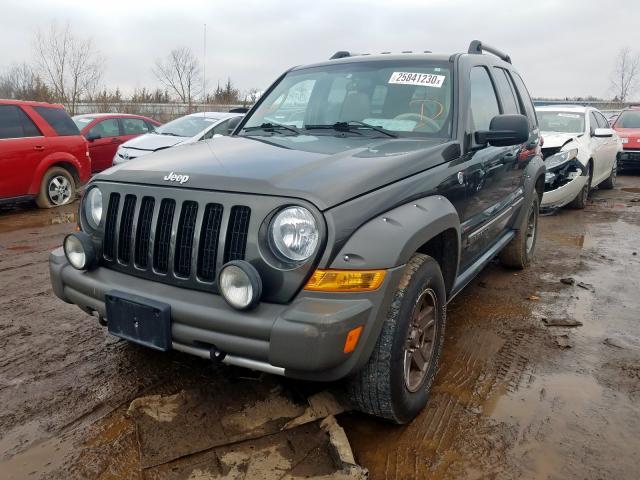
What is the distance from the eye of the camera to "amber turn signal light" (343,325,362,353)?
207cm

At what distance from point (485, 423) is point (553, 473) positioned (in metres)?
0.42

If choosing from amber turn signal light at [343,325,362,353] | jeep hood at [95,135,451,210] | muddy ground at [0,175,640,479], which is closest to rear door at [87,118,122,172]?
muddy ground at [0,175,640,479]

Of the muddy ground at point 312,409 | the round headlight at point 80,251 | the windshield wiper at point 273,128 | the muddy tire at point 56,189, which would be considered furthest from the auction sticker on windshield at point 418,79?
the muddy tire at point 56,189

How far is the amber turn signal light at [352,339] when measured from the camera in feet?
6.78

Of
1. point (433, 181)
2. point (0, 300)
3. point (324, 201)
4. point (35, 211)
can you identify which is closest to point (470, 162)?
point (433, 181)

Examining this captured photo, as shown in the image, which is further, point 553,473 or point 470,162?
point 470,162

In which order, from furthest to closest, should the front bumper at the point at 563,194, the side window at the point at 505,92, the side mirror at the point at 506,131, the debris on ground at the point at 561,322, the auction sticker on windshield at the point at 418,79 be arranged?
1. the front bumper at the point at 563,194
2. the side window at the point at 505,92
3. the debris on ground at the point at 561,322
4. the auction sticker on windshield at the point at 418,79
5. the side mirror at the point at 506,131

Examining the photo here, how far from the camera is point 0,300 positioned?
14.0ft

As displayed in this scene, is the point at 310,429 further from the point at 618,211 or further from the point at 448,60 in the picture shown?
the point at 618,211

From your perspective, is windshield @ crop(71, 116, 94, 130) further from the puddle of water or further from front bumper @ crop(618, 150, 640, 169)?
front bumper @ crop(618, 150, 640, 169)

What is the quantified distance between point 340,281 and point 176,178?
0.95m

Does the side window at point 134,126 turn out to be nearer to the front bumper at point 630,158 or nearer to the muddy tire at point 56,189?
the muddy tire at point 56,189

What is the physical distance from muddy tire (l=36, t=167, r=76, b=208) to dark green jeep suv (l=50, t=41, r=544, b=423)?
5989 mm

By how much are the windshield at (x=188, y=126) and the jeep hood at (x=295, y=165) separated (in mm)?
6576
